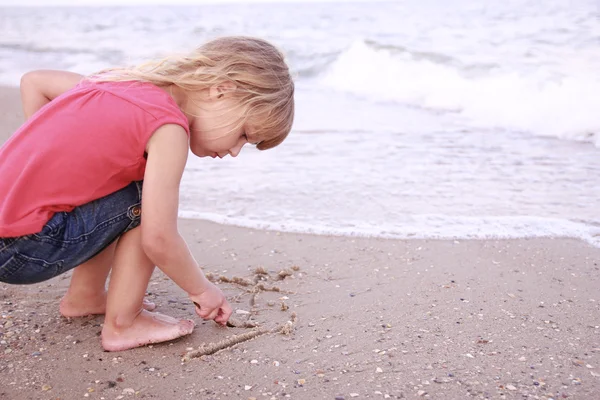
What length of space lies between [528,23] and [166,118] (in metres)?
11.6

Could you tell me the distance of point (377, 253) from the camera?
315cm

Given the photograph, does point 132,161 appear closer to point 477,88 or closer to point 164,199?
point 164,199

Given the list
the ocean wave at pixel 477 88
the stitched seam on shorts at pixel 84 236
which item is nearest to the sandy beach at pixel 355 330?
the stitched seam on shorts at pixel 84 236

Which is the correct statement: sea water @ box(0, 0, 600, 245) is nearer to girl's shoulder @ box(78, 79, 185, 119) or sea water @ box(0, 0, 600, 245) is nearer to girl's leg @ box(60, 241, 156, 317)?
girl's shoulder @ box(78, 79, 185, 119)

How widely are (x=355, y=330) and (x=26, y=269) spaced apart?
1114 millimetres

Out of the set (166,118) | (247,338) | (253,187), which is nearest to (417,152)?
(253,187)

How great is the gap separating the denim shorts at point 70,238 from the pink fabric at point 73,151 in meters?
0.04

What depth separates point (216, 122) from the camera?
6.79 ft

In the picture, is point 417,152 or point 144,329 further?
point 417,152

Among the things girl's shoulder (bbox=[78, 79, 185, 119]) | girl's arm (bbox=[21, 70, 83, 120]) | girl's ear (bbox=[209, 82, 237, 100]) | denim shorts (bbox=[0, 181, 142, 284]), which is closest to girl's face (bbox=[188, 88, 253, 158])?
girl's ear (bbox=[209, 82, 237, 100])

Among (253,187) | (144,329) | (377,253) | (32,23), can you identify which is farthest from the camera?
(32,23)

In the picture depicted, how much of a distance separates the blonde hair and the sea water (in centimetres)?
24

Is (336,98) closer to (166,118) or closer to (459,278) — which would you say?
(459,278)

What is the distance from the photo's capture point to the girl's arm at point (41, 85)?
227 centimetres
